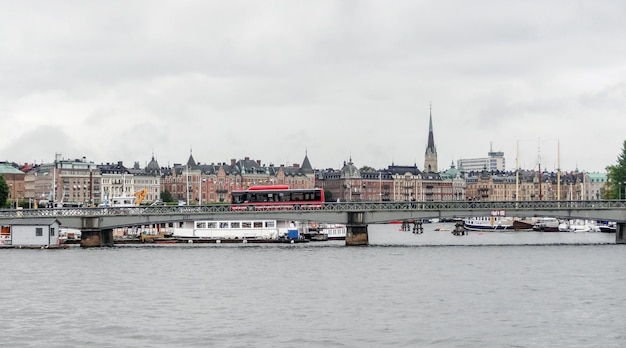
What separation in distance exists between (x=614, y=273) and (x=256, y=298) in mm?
25353

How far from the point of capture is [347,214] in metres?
104

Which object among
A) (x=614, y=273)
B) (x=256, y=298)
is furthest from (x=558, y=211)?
(x=256, y=298)

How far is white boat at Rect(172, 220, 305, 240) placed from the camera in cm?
11981

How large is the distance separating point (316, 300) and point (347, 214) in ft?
155

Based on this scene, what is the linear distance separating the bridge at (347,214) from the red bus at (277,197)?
912cm

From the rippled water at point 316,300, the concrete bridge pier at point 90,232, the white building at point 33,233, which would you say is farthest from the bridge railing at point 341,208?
the rippled water at point 316,300

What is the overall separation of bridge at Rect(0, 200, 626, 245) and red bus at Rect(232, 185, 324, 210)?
9115mm

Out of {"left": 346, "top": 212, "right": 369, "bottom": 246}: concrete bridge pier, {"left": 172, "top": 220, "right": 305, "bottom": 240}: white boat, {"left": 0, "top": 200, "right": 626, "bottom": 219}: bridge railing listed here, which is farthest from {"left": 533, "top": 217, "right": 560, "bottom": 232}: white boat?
{"left": 346, "top": 212, "right": 369, "bottom": 246}: concrete bridge pier

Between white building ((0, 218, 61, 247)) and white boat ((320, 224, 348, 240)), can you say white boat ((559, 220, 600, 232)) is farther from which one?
white building ((0, 218, 61, 247))

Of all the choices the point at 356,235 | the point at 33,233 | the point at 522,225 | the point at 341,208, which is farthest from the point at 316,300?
the point at 522,225

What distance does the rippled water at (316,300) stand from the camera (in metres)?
44.6

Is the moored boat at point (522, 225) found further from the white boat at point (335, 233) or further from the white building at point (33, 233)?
the white building at point (33, 233)

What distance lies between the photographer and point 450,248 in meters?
106

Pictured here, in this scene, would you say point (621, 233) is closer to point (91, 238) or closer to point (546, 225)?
point (91, 238)
